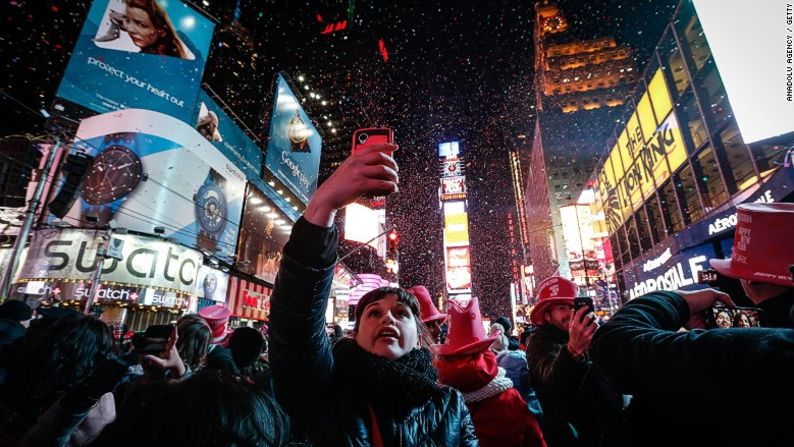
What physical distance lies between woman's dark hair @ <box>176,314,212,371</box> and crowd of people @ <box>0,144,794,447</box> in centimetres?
114

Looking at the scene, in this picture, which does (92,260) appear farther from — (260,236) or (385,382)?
(385,382)

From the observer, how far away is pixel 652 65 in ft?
73.8

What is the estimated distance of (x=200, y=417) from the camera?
83 centimetres

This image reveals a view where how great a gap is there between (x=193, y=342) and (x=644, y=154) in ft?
90.2

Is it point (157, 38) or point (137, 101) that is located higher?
point (157, 38)

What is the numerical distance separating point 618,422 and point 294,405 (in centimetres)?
216

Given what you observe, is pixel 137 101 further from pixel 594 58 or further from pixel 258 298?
pixel 594 58

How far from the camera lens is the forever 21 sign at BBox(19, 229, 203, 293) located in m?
14.9

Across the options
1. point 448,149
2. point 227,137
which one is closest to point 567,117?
point 448,149

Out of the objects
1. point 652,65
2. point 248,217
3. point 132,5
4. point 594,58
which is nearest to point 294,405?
point 248,217

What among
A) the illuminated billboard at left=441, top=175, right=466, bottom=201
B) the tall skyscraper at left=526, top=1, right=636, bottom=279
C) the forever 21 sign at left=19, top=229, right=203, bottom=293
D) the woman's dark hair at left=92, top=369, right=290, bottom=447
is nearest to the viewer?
the woman's dark hair at left=92, top=369, right=290, bottom=447

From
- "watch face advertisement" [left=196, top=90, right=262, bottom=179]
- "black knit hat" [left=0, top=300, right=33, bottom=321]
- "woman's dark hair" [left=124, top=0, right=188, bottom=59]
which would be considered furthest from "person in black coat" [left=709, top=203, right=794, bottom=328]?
"woman's dark hair" [left=124, top=0, right=188, bottom=59]

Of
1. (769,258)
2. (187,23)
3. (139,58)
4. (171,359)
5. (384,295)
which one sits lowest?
(171,359)

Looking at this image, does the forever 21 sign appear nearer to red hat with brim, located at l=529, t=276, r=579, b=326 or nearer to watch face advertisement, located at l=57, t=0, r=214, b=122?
watch face advertisement, located at l=57, t=0, r=214, b=122
